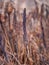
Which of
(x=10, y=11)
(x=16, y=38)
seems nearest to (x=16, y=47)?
(x=16, y=38)

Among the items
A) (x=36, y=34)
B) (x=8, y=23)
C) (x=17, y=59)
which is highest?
(x=8, y=23)

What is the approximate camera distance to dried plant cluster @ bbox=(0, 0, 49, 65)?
1757 mm

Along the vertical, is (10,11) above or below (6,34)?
above

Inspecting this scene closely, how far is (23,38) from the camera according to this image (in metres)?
1.79

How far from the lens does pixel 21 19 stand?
1.79 metres

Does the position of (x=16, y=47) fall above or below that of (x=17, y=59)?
above

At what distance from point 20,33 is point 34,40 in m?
0.16

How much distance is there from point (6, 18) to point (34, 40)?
36 centimetres

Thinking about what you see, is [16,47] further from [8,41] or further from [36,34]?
[36,34]

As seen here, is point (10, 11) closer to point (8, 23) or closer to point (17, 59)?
point (8, 23)

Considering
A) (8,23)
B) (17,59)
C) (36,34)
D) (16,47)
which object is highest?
(8,23)

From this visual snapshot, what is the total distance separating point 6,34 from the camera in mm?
1761

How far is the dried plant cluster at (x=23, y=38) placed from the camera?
1757mm

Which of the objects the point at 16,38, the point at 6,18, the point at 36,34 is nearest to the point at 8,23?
the point at 6,18
